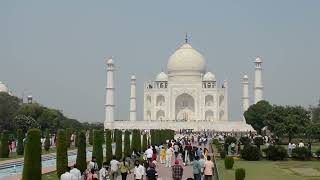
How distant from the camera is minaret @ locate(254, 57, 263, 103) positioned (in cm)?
6500

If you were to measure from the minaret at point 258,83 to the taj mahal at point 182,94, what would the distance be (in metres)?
0.10

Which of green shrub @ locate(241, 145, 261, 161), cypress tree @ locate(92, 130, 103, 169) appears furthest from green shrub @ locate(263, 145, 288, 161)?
cypress tree @ locate(92, 130, 103, 169)

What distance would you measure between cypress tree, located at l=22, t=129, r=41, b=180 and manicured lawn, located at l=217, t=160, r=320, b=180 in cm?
533

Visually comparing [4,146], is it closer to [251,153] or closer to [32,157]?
[251,153]

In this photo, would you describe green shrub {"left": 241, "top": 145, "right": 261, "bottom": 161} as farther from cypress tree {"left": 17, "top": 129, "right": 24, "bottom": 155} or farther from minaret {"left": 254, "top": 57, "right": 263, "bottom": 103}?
minaret {"left": 254, "top": 57, "right": 263, "bottom": 103}

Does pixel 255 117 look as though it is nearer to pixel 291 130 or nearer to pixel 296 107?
pixel 296 107

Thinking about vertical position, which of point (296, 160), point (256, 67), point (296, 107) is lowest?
point (296, 160)

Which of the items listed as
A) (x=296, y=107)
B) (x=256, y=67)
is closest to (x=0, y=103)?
(x=296, y=107)

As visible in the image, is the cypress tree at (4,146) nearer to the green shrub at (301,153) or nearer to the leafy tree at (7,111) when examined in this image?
the green shrub at (301,153)

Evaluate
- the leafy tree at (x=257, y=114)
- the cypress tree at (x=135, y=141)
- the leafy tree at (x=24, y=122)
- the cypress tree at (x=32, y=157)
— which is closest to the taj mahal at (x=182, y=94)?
the leafy tree at (x=257, y=114)

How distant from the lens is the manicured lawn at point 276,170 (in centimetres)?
1758

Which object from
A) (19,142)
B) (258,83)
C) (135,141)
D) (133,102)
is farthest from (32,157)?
(133,102)

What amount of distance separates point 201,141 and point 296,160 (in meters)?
14.7

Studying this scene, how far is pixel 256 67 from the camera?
216ft
